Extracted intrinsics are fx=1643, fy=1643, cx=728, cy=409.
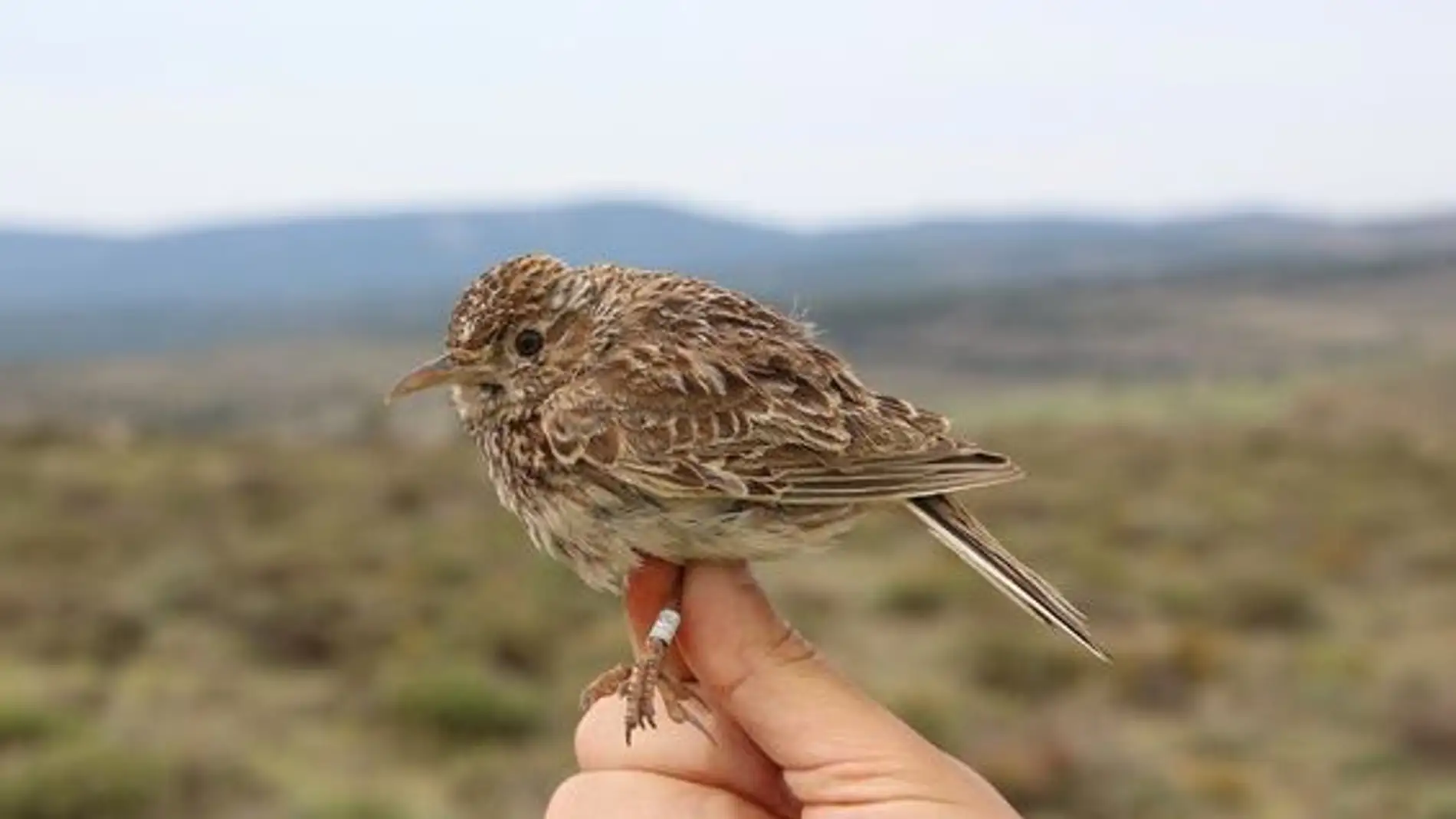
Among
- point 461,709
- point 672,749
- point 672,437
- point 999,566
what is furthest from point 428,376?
point 461,709

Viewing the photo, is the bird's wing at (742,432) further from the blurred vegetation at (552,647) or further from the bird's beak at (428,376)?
the blurred vegetation at (552,647)

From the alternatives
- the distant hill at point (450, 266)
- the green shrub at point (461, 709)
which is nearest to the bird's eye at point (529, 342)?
the green shrub at point (461, 709)

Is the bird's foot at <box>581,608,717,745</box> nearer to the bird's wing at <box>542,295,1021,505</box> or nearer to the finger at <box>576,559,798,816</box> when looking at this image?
the finger at <box>576,559,798,816</box>

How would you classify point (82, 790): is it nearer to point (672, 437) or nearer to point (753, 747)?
point (753, 747)

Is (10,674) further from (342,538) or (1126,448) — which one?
(1126,448)

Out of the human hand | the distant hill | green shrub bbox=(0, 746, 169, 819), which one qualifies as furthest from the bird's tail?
the distant hill

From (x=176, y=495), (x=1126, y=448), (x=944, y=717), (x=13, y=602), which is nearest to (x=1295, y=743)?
(x=944, y=717)

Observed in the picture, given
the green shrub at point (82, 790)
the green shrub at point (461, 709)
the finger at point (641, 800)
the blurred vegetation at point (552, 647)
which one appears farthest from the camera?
the green shrub at point (461, 709)
